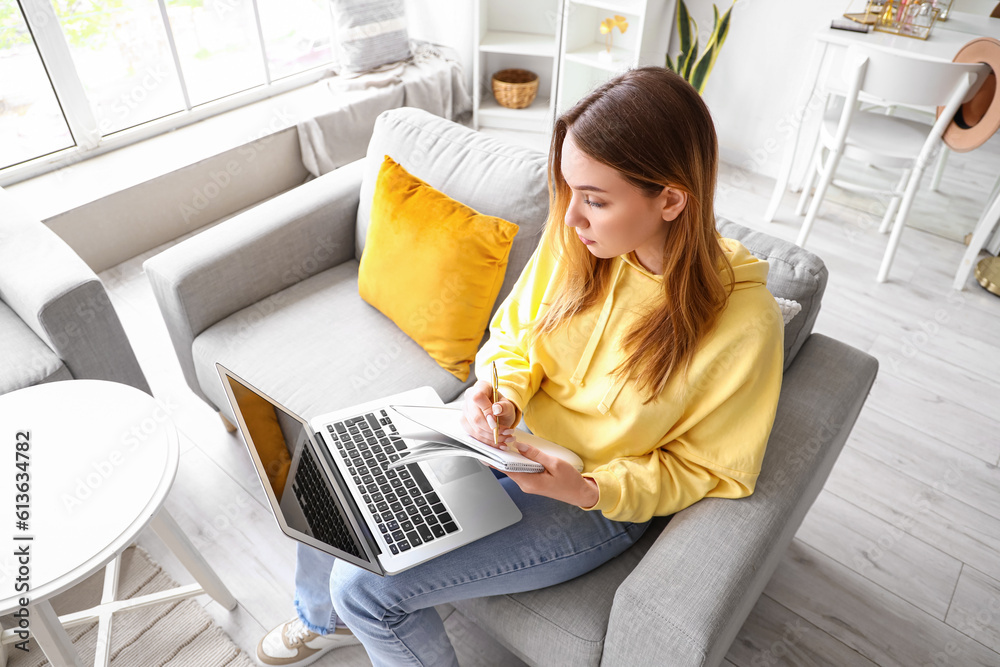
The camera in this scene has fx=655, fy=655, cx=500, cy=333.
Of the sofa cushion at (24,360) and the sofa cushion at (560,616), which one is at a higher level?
the sofa cushion at (24,360)

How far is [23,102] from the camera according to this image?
7.96ft

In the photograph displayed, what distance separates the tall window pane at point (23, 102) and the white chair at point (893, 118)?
9.53ft

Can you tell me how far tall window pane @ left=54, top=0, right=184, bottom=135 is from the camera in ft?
8.06

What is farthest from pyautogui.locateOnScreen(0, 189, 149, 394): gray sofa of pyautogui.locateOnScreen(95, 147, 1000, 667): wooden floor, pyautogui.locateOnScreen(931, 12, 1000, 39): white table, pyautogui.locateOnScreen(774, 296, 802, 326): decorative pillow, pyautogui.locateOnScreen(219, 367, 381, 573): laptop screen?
pyautogui.locateOnScreen(931, 12, 1000, 39): white table

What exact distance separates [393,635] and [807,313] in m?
0.91

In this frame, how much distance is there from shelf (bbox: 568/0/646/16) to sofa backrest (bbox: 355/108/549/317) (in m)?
1.62

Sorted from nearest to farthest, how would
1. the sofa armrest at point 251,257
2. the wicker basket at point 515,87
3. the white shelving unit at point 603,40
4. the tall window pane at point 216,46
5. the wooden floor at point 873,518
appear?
the wooden floor at point 873,518 < the sofa armrest at point 251,257 < the tall window pane at point 216,46 < the white shelving unit at point 603,40 < the wicker basket at point 515,87

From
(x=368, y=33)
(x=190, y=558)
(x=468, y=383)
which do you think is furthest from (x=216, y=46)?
(x=190, y=558)

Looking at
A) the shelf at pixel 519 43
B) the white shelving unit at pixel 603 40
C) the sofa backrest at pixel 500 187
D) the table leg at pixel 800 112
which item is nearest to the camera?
the sofa backrest at pixel 500 187

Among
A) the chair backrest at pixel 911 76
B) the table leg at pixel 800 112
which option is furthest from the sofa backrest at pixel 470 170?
the table leg at pixel 800 112

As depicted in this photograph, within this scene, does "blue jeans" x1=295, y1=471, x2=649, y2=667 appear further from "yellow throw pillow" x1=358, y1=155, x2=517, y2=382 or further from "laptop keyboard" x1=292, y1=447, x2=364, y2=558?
"yellow throw pillow" x1=358, y1=155, x2=517, y2=382

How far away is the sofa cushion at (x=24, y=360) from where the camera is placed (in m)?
1.46

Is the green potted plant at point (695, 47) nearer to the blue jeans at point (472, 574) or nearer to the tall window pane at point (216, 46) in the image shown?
the tall window pane at point (216, 46)

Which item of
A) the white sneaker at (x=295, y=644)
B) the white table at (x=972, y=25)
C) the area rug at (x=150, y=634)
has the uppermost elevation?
the white table at (x=972, y=25)
